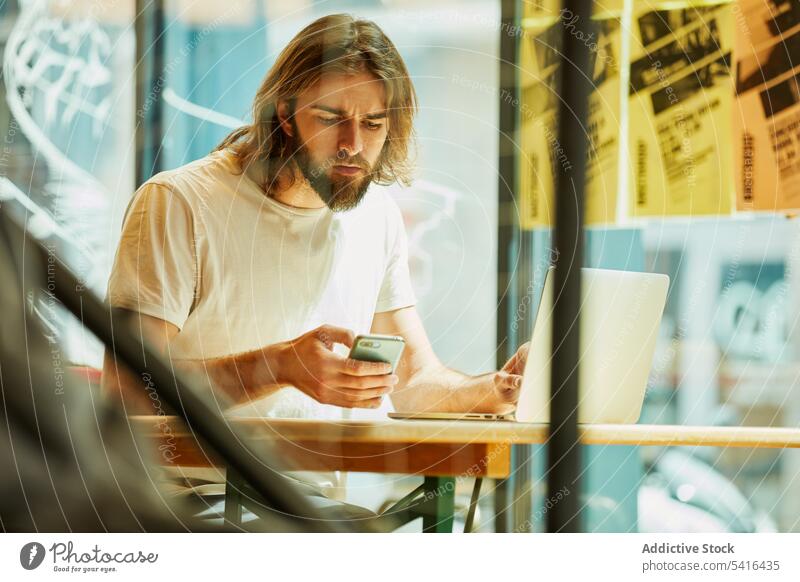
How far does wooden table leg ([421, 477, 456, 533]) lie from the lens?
943 millimetres

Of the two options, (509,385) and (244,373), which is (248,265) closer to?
(244,373)

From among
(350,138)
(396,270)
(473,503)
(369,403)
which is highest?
(350,138)

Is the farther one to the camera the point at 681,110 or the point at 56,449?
the point at 681,110

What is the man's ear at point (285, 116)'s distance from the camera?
2.93 feet

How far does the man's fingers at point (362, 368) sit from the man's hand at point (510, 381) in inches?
4.5

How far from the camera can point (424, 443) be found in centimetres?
94

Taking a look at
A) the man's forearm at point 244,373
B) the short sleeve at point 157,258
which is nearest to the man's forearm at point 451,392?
the man's forearm at point 244,373

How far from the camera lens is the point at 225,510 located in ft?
3.00

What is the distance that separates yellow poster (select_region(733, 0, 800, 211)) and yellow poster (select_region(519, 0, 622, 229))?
0.14 metres

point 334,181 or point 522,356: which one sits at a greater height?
point 334,181

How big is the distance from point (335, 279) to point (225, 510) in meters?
0.26

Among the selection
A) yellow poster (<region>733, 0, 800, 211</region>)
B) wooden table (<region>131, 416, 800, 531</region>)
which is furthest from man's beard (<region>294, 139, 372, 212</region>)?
yellow poster (<region>733, 0, 800, 211</region>)

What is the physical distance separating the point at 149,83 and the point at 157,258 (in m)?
0.18

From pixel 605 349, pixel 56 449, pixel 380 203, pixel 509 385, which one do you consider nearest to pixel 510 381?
pixel 509 385
